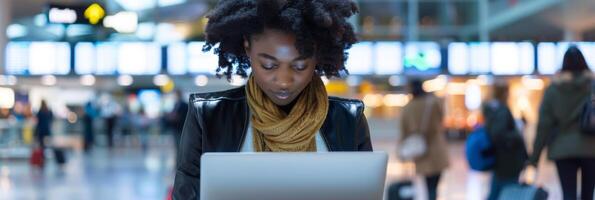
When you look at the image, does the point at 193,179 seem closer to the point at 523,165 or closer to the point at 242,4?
the point at 242,4

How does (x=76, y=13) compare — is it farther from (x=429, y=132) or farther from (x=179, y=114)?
(x=429, y=132)

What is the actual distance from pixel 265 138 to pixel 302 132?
0.32ft

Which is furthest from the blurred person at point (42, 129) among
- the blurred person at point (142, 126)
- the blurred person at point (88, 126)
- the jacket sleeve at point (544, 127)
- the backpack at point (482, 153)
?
the jacket sleeve at point (544, 127)

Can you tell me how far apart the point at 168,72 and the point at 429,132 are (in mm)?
9892

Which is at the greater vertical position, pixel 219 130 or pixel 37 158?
pixel 219 130

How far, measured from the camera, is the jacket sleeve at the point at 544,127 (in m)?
5.23

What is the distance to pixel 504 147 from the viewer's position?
655 centimetres

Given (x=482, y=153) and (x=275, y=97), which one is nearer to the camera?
Answer: (x=275, y=97)

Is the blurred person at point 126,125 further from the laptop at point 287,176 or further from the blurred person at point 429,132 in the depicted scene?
the laptop at point 287,176

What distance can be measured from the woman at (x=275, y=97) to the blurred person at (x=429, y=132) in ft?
16.9

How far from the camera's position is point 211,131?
77.2 inches

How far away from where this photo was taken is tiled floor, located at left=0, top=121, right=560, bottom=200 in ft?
31.8

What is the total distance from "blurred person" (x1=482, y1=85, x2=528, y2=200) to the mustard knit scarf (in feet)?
15.5

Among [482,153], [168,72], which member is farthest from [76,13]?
[482,153]
